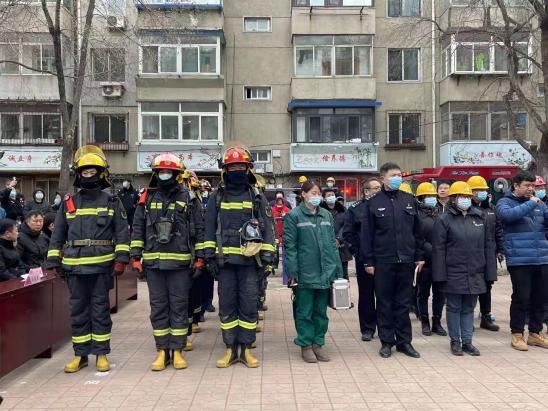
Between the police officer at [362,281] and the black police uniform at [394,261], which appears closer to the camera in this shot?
the black police uniform at [394,261]

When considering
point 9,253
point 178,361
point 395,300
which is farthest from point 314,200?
point 9,253

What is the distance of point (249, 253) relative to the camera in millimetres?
5820

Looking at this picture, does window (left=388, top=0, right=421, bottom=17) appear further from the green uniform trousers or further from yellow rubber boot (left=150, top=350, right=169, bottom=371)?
yellow rubber boot (left=150, top=350, right=169, bottom=371)

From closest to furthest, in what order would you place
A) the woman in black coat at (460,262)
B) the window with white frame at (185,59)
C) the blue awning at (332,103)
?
the woman in black coat at (460,262), the window with white frame at (185,59), the blue awning at (332,103)

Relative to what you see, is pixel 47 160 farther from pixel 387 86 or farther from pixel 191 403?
pixel 191 403

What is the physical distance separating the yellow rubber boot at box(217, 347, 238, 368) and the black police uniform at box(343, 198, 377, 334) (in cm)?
200

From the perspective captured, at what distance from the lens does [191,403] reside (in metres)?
4.82

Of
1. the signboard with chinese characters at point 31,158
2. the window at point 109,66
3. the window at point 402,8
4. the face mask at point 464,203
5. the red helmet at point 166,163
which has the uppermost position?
the window at point 402,8

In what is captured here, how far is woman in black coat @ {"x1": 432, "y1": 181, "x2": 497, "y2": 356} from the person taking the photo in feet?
20.9

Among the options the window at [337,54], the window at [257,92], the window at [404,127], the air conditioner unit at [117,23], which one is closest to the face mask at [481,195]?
the air conditioner unit at [117,23]

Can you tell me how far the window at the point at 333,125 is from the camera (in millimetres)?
25641

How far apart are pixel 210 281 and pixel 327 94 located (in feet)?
59.8

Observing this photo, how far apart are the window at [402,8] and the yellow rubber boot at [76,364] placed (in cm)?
2425

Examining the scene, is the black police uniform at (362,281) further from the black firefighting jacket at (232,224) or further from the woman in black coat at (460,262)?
the black firefighting jacket at (232,224)
